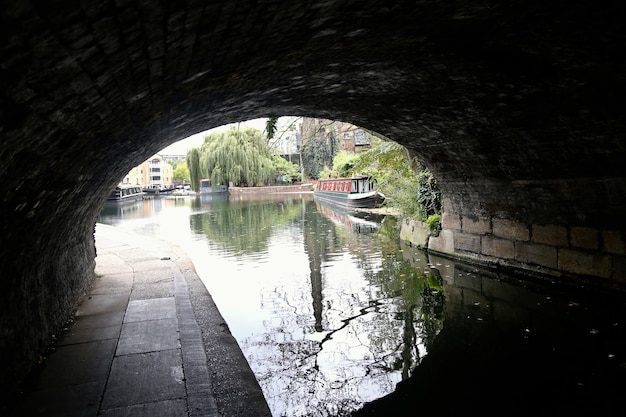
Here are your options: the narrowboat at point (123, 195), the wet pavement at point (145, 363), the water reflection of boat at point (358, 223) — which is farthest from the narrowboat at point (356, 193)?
the wet pavement at point (145, 363)

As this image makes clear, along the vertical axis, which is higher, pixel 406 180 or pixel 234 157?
pixel 234 157

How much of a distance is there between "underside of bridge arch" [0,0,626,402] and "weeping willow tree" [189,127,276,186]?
116 ft

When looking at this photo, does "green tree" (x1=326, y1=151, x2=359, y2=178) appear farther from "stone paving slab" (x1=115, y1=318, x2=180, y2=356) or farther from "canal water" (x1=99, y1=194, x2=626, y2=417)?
"stone paving slab" (x1=115, y1=318, x2=180, y2=356)

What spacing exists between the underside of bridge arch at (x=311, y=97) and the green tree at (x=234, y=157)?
35.3 meters

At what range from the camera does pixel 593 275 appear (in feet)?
24.1

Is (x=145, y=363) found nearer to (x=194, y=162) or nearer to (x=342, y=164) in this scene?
(x=342, y=164)

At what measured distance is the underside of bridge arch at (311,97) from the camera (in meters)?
1.96

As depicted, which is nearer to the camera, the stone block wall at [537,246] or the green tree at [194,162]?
the stone block wall at [537,246]

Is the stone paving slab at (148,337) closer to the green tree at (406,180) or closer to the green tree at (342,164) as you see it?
the green tree at (406,180)

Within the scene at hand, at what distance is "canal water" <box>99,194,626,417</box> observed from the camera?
417cm

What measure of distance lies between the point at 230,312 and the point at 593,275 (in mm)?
5673

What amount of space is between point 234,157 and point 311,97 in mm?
37488

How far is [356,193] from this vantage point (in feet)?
87.1

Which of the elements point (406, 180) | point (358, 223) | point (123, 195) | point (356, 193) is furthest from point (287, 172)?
point (406, 180)
